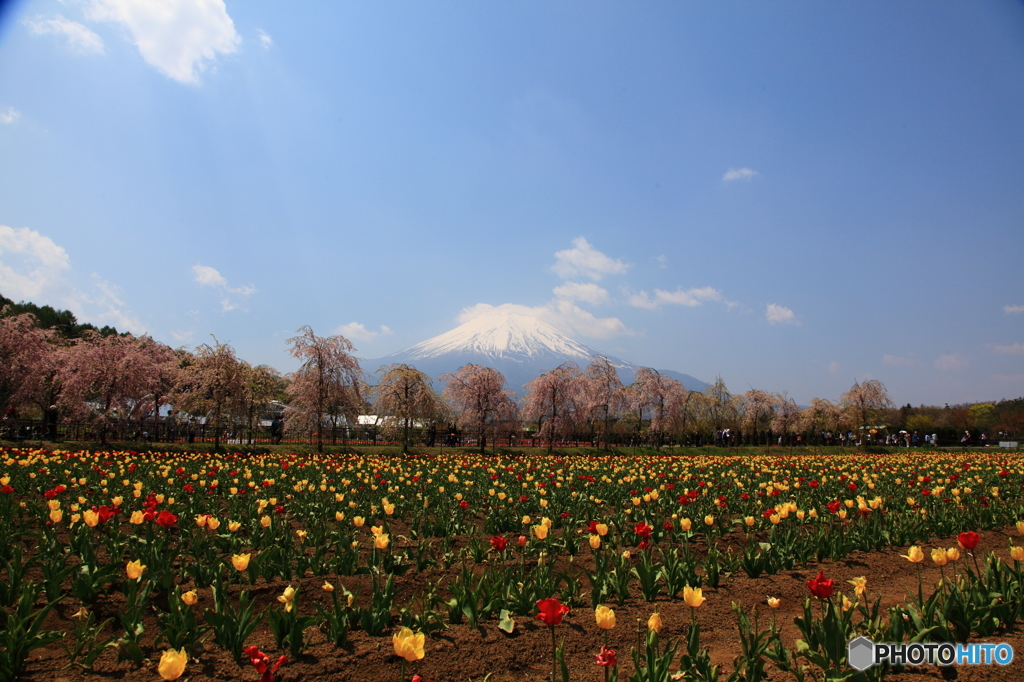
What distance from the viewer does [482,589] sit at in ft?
14.6

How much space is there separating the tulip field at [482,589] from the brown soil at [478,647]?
2cm

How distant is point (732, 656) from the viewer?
12.4 feet

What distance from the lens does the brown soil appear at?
3.38 m

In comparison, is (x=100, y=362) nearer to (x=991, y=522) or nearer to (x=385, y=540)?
(x=385, y=540)

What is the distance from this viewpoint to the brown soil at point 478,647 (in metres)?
3.38

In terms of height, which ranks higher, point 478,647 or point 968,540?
point 968,540

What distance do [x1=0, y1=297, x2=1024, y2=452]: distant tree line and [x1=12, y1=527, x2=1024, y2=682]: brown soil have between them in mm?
23698

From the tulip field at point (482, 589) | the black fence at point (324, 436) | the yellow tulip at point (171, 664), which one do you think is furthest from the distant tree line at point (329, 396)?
the yellow tulip at point (171, 664)

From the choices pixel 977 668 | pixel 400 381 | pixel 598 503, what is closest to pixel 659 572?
pixel 977 668

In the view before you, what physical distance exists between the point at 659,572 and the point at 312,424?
30688mm

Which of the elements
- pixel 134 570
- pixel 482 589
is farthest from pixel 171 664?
pixel 482 589

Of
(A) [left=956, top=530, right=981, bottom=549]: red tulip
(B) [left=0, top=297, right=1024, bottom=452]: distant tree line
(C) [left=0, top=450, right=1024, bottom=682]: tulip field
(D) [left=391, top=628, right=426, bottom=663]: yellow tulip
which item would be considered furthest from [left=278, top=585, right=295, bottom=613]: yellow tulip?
(B) [left=0, top=297, right=1024, bottom=452]: distant tree line

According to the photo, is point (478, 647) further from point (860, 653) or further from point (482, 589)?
point (860, 653)

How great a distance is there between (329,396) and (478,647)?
2851cm
